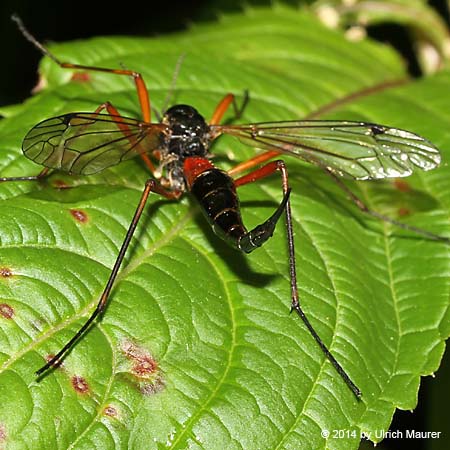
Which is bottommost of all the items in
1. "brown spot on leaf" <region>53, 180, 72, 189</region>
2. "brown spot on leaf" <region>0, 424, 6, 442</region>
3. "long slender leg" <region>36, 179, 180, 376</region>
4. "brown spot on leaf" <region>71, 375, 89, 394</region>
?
"brown spot on leaf" <region>71, 375, 89, 394</region>

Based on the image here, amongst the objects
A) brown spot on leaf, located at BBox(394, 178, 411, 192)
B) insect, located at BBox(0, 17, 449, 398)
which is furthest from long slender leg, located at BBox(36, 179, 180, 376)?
A: brown spot on leaf, located at BBox(394, 178, 411, 192)

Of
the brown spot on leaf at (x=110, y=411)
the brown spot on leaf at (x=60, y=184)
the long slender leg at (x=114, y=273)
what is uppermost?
the brown spot on leaf at (x=60, y=184)

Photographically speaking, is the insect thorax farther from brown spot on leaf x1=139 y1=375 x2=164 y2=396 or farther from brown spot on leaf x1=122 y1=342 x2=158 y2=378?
brown spot on leaf x1=139 y1=375 x2=164 y2=396

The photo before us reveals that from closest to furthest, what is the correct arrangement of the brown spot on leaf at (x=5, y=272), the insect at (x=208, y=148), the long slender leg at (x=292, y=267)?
1. the brown spot on leaf at (x=5, y=272)
2. the long slender leg at (x=292, y=267)
3. the insect at (x=208, y=148)

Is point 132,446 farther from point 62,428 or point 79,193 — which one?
point 79,193

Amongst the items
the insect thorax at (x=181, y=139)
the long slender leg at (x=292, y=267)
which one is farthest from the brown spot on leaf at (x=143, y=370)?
the insect thorax at (x=181, y=139)

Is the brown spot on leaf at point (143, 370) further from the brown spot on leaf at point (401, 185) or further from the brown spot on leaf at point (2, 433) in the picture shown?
the brown spot on leaf at point (401, 185)

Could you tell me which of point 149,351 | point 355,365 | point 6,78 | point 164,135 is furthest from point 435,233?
point 6,78
